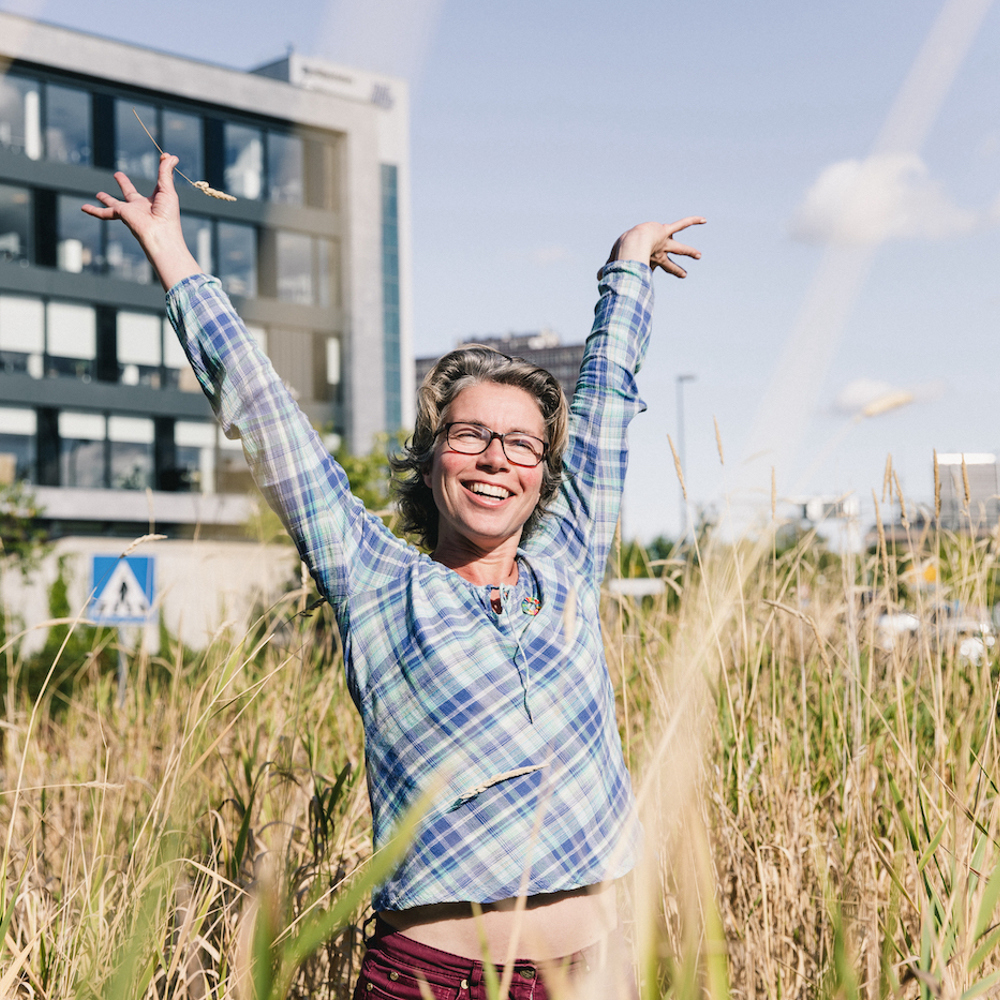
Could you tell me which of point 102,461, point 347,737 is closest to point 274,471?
point 347,737

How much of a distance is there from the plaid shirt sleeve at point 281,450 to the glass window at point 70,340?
26860 millimetres

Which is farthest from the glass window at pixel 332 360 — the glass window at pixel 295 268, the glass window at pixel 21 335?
the glass window at pixel 21 335

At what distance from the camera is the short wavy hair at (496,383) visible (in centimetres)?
186

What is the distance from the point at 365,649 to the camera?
1642 millimetres

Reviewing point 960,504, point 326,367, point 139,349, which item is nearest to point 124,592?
point 960,504

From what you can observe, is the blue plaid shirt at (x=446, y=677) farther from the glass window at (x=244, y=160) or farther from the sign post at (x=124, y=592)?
the glass window at (x=244, y=160)

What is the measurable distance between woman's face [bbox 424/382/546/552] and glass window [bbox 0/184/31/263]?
27320mm

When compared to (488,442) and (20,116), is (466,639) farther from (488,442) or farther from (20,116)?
(20,116)

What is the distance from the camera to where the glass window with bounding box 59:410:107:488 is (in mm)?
26438

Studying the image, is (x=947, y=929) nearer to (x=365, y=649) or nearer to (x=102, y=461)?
(x=365, y=649)

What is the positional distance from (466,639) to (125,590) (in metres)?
3.69

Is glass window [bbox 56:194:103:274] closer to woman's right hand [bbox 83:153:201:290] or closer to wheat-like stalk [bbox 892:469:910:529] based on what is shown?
woman's right hand [bbox 83:153:201:290]

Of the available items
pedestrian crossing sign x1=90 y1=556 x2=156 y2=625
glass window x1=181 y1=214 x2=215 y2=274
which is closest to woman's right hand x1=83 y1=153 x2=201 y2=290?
pedestrian crossing sign x1=90 y1=556 x2=156 y2=625

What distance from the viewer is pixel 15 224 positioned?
2566cm
